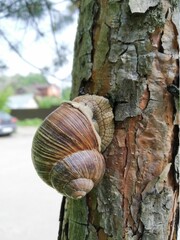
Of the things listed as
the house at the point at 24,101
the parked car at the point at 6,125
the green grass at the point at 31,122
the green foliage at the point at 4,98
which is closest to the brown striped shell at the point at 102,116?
the parked car at the point at 6,125

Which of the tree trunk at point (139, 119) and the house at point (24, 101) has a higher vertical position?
the tree trunk at point (139, 119)

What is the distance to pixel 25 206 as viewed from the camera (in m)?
2.15

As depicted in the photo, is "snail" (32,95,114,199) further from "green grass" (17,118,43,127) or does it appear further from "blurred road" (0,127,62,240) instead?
"green grass" (17,118,43,127)

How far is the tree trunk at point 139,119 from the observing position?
15.3 inches

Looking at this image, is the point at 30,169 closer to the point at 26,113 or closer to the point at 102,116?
the point at 102,116

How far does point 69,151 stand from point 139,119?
0.10 metres

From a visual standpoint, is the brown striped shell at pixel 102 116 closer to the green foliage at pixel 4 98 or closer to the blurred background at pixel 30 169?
the blurred background at pixel 30 169

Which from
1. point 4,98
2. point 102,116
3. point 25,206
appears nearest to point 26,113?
point 4,98

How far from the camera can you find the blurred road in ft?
Result: 5.75

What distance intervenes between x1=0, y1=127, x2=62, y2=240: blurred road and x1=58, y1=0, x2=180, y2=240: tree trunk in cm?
136

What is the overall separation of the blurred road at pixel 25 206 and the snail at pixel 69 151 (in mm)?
1406

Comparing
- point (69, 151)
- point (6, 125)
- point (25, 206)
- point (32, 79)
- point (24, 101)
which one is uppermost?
point (69, 151)

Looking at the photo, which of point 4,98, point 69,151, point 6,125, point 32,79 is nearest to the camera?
point 69,151

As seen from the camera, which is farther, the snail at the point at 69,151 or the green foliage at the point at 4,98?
the green foliage at the point at 4,98
